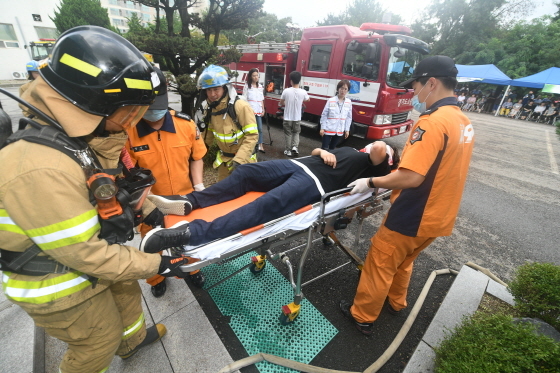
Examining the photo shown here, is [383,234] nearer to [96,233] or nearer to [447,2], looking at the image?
[96,233]

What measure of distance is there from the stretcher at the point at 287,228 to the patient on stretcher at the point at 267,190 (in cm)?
10

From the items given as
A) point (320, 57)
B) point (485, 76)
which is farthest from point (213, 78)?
point (485, 76)

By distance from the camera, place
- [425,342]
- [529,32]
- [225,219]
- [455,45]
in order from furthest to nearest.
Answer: [455,45] < [529,32] < [425,342] < [225,219]

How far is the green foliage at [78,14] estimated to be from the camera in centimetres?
2019

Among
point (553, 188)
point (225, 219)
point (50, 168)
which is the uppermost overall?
point (50, 168)

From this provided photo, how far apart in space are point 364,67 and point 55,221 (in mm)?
6636

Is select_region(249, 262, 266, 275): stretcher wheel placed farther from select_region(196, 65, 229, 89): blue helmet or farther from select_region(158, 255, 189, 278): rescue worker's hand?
select_region(196, 65, 229, 89): blue helmet

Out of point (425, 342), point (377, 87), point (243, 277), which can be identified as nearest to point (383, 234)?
point (425, 342)

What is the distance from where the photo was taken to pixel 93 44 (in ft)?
3.64

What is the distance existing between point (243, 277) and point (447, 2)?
43456 mm

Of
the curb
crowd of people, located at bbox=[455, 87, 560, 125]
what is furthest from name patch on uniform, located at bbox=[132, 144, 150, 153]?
crowd of people, located at bbox=[455, 87, 560, 125]

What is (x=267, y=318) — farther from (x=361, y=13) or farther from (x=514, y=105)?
(x=361, y=13)

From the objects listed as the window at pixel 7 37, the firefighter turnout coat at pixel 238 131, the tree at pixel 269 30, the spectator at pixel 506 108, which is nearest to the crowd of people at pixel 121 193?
the firefighter turnout coat at pixel 238 131

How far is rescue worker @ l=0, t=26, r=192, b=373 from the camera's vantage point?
3.14 feet
